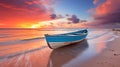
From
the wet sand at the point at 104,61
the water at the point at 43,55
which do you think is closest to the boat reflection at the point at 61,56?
the water at the point at 43,55

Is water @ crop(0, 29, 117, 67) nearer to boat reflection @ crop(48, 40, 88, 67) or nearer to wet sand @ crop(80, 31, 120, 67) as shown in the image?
boat reflection @ crop(48, 40, 88, 67)

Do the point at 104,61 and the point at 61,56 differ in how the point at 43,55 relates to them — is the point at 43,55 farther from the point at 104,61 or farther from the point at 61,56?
the point at 104,61

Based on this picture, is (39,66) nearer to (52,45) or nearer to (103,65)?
(103,65)

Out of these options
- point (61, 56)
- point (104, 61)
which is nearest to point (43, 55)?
point (61, 56)

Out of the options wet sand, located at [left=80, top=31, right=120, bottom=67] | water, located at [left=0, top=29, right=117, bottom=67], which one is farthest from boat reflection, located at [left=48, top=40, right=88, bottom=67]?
wet sand, located at [left=80, top=31, right=120, bottom=67]

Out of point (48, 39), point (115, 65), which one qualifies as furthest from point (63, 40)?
point (115, 65)

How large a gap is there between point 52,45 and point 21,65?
351 centimetres

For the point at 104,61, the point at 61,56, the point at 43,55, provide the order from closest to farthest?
the point at 104,61 < the point at 61,56 < the point at 43,55

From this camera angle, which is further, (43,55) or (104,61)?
(43,55)

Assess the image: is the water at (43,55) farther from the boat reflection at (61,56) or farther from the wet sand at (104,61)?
the wet sand at (104,61)

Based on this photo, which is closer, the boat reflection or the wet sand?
the wet sand

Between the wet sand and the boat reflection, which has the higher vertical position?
the boat reflection

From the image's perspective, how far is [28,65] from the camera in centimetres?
575

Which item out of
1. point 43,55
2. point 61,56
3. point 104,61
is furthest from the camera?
point 43,55
